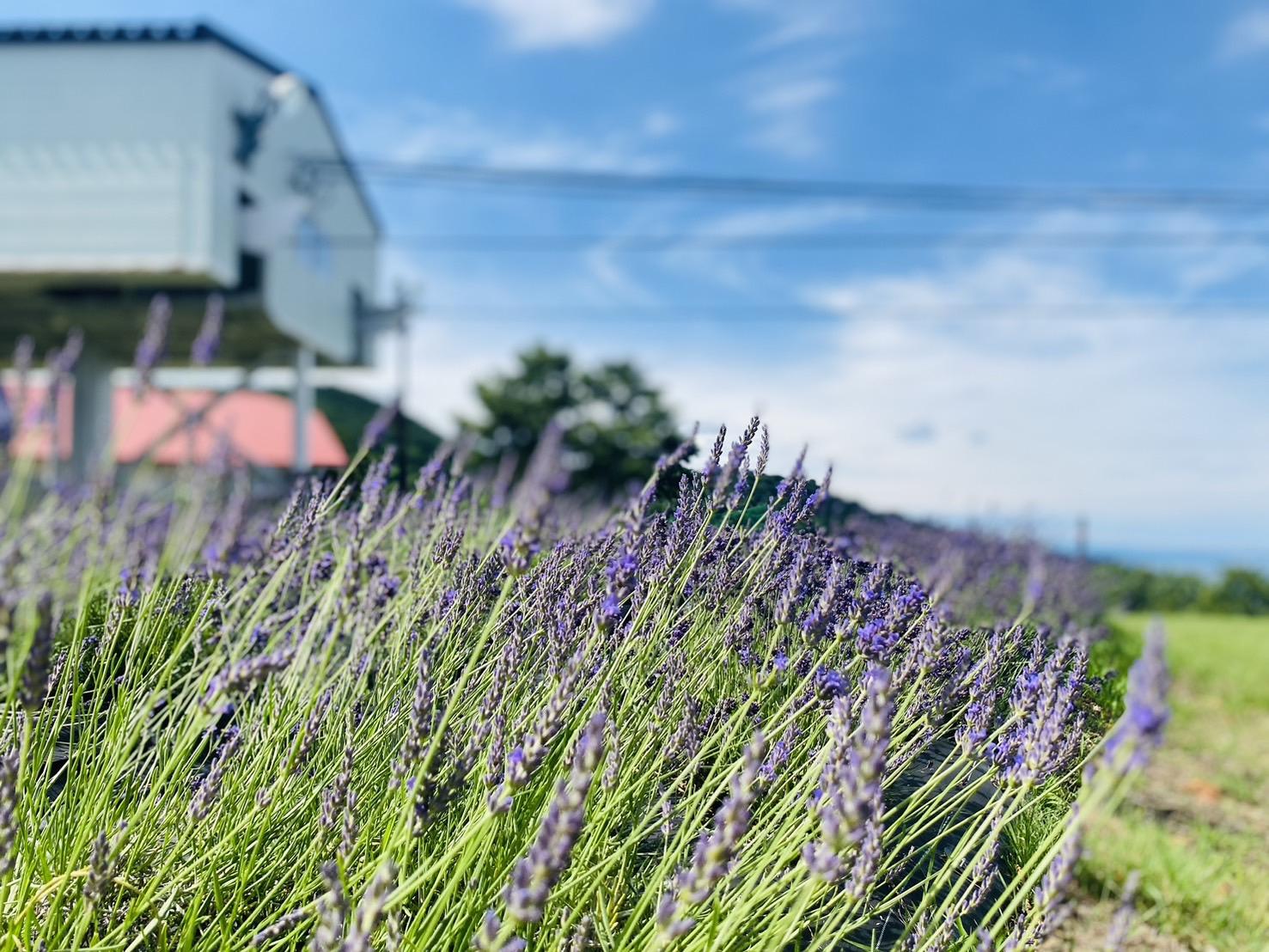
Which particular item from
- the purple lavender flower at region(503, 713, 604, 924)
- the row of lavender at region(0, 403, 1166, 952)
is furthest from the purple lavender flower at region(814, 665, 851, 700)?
the purple lavender flower at region(503, 713, 604, 924)

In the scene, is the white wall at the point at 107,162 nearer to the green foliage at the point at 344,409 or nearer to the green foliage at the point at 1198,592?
the green foliage at the point at 344,409

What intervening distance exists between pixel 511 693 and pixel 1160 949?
1943 mm

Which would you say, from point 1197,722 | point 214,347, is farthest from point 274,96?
point 1197,722

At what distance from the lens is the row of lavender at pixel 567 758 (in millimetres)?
1088

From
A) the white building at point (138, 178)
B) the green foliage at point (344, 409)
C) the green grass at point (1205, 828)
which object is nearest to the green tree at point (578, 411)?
the green foliage at point (344, 409)

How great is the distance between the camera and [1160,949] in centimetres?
240

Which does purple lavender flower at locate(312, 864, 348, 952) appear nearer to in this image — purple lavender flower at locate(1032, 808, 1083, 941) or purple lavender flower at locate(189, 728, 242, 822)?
purple lavender flower at locate(189, 728, 242, 822)

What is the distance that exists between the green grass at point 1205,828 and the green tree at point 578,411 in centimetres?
1620

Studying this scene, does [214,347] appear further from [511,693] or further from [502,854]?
[502,854]

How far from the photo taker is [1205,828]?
3309 mm

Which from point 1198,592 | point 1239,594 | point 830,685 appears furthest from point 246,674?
point 1198,592

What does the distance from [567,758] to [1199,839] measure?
276 cm

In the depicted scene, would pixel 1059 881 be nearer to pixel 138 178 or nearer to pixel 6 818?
pixel 6 818

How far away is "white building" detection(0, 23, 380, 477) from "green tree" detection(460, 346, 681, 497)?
9.98 m
